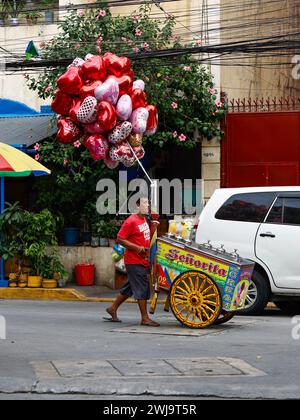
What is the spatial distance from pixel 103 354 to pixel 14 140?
1064cm

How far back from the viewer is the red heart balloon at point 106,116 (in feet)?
46.0

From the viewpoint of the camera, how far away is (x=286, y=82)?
2689 centimetres

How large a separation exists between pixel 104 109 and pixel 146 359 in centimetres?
534

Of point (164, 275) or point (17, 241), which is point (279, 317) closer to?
point (164, 275)

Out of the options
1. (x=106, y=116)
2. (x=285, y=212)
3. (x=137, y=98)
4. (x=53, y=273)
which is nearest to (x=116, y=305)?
(x=106, y=116)

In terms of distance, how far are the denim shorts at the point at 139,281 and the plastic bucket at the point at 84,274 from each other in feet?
21.4

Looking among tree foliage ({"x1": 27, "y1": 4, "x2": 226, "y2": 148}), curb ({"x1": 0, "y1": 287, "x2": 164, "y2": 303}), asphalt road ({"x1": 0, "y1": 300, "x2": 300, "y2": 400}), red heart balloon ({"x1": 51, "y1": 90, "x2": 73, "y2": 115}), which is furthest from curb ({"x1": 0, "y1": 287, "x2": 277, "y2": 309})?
red heart balloon ({"x1": 51, "y1": 90, "x2": 73, "y2": 115})

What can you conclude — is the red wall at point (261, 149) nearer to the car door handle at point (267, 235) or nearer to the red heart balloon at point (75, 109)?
the car door handle at point (267, 235)

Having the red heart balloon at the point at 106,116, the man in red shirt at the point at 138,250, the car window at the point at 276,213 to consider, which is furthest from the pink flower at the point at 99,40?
the man in red shirt at the point at 138,250

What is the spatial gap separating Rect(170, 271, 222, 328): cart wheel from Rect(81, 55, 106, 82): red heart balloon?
3870 millimetres

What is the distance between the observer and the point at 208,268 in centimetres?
1243

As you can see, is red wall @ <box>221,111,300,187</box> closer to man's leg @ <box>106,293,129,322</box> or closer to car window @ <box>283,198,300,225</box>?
car window @ <box>283,198,300,225</box>

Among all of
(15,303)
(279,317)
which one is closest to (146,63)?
(15,303)

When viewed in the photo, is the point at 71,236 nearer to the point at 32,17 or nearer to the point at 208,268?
the point at 208,268
